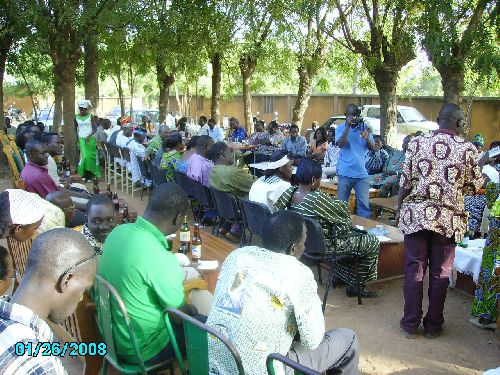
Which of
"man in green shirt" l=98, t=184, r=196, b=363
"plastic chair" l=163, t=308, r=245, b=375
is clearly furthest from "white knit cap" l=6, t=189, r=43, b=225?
"plastic chair" l=163, t=308, r=245, b=375

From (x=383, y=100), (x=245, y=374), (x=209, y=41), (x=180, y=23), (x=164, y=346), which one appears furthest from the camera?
(x=209, y=41)

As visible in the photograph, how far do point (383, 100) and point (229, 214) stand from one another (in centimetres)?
A: 630

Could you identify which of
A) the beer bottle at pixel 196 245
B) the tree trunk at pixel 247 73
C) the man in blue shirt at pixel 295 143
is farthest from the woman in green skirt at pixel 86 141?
the beer bottle at pixel 196 245

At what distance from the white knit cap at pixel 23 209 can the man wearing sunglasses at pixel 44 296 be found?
1453 mm

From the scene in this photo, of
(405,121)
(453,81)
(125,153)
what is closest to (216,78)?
(405,121)

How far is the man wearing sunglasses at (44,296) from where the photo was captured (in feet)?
5.23

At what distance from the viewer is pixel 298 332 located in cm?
261

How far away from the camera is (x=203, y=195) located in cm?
715

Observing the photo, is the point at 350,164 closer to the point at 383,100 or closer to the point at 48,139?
the point at 48,139

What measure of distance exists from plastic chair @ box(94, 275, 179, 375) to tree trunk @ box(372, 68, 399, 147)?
926 centimetres

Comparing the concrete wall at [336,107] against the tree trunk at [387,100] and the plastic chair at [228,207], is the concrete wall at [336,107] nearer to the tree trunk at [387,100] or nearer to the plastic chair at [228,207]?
the tree trunk at [387,100]

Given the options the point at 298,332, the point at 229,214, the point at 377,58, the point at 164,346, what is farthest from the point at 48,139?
the point at 377,58

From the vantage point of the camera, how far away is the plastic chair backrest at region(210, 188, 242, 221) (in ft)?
20.7

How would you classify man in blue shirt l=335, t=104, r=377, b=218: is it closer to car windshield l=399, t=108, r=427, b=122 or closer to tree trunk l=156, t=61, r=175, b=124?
car windshield l=399, t=108, r=427, b=122
